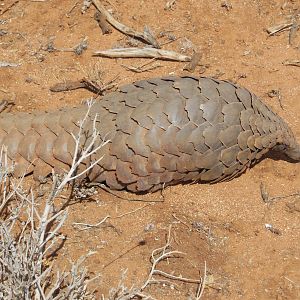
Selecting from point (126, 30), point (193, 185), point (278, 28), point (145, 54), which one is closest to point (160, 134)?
point (193, 185)

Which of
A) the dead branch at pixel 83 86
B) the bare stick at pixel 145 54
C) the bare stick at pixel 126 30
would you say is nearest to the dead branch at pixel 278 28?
the bare stick at pixel 145 54

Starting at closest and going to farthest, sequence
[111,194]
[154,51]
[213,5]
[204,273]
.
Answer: [204,273]
[111,194]
[154,51]
[213,5]

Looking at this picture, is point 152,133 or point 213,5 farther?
point 213,5

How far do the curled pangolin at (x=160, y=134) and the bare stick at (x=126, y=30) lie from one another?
37.4 inches

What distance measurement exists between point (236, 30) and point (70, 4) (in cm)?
154

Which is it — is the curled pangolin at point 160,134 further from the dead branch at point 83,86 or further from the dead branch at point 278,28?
the dead branch at point 278,28

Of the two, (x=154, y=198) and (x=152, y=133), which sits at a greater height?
(x=152, y=133)

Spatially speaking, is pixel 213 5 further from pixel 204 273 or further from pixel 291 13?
pixel 204 273

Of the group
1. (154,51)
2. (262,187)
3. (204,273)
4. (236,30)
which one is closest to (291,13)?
(236,30)

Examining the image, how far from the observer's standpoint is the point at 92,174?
4.08 metres

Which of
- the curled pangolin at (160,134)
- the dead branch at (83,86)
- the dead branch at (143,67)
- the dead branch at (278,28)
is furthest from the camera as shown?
the dead branch at (278,28)

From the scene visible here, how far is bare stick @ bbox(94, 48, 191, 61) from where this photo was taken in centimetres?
494

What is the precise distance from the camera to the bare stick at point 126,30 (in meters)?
5.02

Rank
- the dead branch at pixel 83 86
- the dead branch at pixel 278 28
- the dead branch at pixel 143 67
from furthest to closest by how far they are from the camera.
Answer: the dead branch at pixel 278 28
the dead branch at pixel 143 67
the dead branch at pixel 83 86
